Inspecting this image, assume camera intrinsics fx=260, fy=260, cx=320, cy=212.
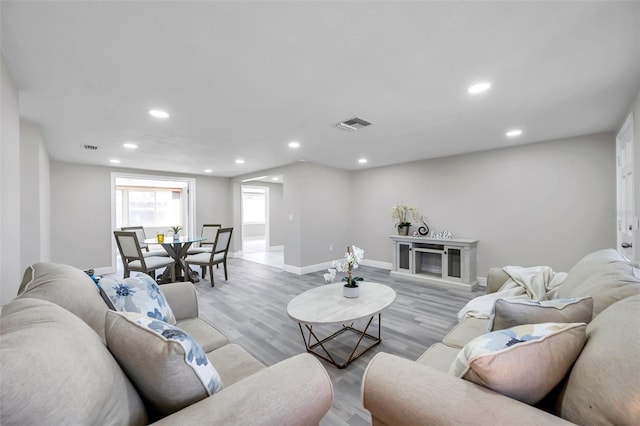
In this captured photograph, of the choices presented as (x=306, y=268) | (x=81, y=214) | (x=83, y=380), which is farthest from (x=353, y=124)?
(x=81, y=214)

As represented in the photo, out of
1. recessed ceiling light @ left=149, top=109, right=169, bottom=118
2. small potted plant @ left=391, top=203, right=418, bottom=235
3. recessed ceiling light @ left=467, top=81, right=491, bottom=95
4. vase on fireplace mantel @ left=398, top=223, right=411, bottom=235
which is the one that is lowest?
vase on fireplace mantel @ left=398, top=223, right=411, bottom=235

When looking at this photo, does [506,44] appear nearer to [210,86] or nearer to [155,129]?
[210,86]

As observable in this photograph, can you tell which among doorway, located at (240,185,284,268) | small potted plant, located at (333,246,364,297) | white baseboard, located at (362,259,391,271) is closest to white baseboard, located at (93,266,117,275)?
doorway, located at (240,185,284,268)

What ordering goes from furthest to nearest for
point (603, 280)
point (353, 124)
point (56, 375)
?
1. point (353, 124)
2. point (603, 280)
3. point (56, 375)

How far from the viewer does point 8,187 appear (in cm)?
176

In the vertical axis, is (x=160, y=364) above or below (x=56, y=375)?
below

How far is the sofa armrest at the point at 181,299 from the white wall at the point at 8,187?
0.92 metres

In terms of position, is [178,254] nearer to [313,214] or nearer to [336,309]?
[313,214]

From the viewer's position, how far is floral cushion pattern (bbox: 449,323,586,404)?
846mm

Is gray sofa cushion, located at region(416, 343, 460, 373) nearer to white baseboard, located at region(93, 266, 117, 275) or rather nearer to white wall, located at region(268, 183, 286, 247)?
white baseboard, located at region(93, 266, 117, 275)

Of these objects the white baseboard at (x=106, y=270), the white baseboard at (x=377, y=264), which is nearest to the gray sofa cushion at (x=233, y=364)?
the white baseboard at (x=377, y=264)

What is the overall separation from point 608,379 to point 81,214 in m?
7.34

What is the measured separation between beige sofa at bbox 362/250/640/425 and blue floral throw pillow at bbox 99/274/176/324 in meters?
1.29

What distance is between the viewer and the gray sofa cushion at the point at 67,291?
1.12 metres
